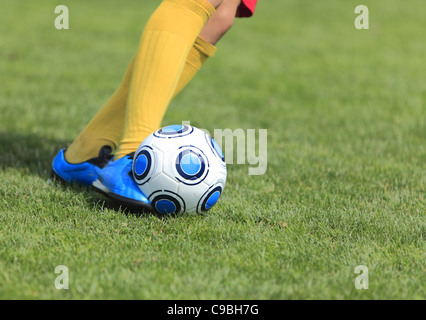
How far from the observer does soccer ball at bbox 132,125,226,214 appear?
2.54m

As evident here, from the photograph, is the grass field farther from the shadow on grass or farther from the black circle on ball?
the black circle on ball

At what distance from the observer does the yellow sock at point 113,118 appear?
120 inches

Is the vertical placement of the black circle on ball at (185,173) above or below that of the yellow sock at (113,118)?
below

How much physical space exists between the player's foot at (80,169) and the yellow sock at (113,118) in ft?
0.10

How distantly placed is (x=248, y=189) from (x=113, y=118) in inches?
33.9

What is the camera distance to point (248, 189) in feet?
10.4

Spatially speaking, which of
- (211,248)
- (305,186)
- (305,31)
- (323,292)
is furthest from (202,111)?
(305,31)

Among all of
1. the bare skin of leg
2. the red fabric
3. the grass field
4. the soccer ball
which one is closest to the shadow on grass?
the grass field

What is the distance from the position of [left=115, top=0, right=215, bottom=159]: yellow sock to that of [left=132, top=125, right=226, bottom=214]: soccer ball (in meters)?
0.12

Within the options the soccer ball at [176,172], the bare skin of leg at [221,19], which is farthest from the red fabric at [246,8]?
the soccer ball at [176,172]

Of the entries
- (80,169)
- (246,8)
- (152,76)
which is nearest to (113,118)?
(80,169)

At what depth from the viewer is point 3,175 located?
319 cm

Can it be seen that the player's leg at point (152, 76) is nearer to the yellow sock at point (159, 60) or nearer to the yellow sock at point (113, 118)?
the yellow sock at point (159, 60)
